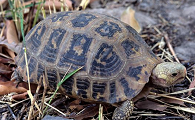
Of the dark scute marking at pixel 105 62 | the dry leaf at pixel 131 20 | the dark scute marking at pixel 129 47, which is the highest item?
the dry leaf at pixel 131 20

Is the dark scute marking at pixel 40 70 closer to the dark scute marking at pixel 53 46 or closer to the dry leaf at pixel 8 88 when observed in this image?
the dark scute marking at pixel 53 46

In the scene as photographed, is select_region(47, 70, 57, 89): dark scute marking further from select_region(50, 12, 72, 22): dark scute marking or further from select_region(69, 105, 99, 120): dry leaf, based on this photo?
select_region(50, 12, 72, 22): dark scute marking

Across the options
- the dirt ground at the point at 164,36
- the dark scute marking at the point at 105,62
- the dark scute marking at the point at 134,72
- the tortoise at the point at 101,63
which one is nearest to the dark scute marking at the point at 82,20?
the tortoise at the point at 101,63

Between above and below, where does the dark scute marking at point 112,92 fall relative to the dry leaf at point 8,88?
above

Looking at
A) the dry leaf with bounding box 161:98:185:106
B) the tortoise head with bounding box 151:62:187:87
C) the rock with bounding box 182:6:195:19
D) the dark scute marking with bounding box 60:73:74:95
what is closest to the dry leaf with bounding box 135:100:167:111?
the dry leaf with bounding box 161:98:185:106

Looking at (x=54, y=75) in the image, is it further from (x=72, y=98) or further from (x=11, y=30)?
(x=11, y=30)

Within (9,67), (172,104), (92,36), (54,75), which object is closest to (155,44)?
(172,104)
